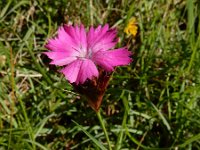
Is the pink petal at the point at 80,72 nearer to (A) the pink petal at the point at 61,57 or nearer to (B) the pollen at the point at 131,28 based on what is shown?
(A) the pink petal at the point at 61,57

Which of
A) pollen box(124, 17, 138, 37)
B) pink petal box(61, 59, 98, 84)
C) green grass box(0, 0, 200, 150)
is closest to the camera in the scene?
pink petal box(61, 59, 98, 84)

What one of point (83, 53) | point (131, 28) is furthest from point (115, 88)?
point (83, 53)

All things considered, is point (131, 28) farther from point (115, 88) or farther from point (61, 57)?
point (61, 57)

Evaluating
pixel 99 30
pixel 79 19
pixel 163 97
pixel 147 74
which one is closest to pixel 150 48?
pixel 147 74

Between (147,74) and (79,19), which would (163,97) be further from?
(79,19)

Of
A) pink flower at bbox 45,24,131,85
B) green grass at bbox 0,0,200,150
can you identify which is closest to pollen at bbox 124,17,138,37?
green grass at bbox 0,0,200,150

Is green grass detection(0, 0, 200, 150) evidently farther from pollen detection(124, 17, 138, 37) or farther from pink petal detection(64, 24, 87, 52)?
pink petal detection(64, 24, 87, 52)

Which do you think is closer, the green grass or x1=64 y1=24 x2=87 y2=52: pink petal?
x1=64 y1=24 x2=87 y2=52: pink petal

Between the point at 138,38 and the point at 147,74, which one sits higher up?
Result: the point at 138,38
